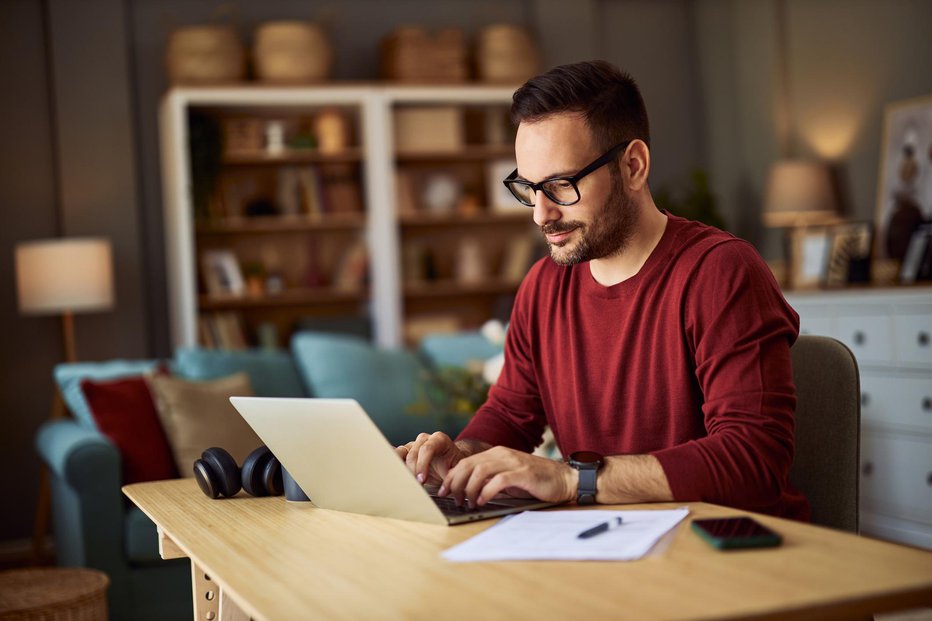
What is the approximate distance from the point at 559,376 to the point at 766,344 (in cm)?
42

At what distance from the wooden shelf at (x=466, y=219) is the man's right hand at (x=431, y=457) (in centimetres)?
411

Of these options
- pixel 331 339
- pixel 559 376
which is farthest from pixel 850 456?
pixel 331 339

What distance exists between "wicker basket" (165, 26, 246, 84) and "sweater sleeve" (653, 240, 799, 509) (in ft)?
13.2

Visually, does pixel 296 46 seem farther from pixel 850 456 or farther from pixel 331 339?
pixel 850 456

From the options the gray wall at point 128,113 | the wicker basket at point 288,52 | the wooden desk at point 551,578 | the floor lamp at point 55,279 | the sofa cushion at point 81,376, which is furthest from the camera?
the wicker basket at point 288,52

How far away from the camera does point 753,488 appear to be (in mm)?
1485

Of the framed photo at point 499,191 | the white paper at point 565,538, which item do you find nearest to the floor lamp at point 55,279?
the framed photo at point 499,191

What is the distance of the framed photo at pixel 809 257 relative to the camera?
4.82m

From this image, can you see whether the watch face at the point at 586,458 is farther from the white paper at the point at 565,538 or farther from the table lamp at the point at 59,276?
the table lamp at the point at 59,276

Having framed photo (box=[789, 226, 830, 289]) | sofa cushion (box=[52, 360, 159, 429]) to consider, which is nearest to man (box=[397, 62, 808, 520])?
sofa cushion (box=[52, 360, 159, 429])

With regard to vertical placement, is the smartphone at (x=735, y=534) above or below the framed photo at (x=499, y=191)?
below

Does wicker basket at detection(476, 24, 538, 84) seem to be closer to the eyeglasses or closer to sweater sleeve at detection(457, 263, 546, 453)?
sweater sleeve at detection(457, 263, 546, 453)

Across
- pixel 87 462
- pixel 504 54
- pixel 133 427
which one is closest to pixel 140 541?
pixel 87 462

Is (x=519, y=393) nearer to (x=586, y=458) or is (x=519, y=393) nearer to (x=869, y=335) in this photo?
(x=586, y=458)
